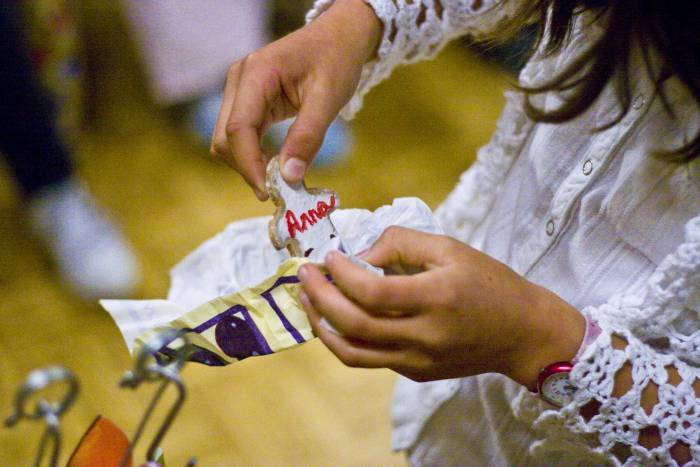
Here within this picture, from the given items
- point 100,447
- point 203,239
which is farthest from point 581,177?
point 203,239

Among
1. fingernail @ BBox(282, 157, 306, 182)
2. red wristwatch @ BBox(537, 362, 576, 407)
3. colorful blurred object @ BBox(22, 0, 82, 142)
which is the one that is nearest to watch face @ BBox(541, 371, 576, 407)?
red wristwatch @ BBox(537, 362, 576, 407)

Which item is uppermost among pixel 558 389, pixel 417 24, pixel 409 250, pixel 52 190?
pixel 417 24

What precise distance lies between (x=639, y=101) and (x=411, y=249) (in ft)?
0.70

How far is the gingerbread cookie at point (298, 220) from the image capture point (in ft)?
1.68

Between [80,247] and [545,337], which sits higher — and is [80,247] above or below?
below

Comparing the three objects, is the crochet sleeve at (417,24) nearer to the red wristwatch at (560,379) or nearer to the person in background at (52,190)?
the red wristwatch at (560,379)

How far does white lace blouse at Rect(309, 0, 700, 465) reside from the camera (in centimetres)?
50

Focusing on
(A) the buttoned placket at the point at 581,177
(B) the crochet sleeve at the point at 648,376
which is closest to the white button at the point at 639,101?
(A) the buttoned placket at the point at 581,177

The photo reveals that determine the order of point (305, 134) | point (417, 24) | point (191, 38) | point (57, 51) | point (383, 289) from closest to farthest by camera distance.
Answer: point (383, 289) → point (305, 134) → point (417, 24) → point (57, 51) → point (191, 38)

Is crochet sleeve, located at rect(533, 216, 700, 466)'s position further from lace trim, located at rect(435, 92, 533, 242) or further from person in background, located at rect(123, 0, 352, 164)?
person in background, located at rect(123, 0, 352, 164)

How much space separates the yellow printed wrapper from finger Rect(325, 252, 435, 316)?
64mm

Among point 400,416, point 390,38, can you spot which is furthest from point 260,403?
point 390,38

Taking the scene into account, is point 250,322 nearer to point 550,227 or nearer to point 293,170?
point 293,170

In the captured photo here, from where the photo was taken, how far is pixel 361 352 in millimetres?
459
